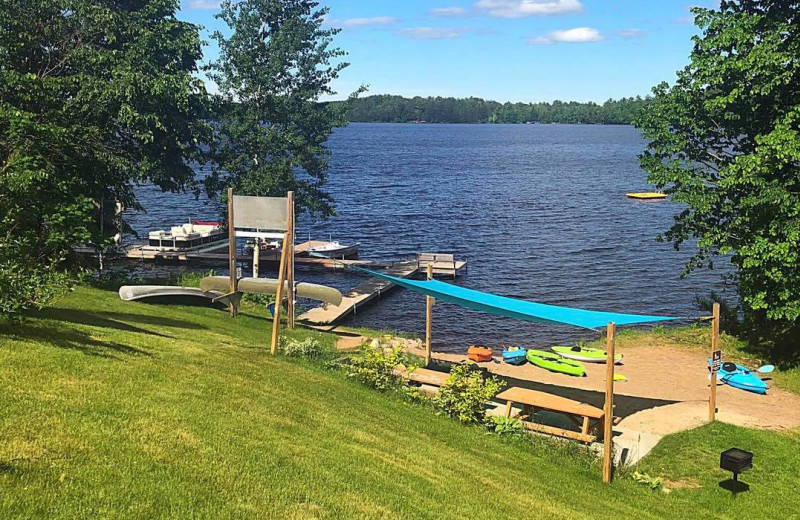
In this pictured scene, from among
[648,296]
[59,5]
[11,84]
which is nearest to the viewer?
[11,84]

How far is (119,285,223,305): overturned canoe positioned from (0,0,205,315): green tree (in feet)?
8.83

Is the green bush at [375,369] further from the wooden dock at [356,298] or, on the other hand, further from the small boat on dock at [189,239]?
the small boat on dock at [189,239]

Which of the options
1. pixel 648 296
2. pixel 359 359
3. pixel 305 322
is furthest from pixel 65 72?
pixel 648 296

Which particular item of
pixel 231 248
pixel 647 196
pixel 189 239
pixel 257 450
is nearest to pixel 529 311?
pixel 257 450

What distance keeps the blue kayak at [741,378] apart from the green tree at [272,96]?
21231mm

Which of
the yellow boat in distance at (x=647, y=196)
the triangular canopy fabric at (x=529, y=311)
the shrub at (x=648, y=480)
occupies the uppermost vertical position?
the triangular canopy fabric at (x=529, y=311)

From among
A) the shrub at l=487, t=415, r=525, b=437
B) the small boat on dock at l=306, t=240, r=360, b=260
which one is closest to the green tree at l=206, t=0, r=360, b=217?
the small boat on dock at l=306, t=240, r=360, b=260

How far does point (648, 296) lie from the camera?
38.4m

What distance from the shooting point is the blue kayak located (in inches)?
790

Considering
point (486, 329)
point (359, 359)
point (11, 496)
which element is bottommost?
point (486, 329)

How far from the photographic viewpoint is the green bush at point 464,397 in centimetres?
1464

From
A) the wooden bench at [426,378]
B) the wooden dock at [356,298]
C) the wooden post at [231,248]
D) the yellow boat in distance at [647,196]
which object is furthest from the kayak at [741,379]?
the yellow boat in distance at [647,196]

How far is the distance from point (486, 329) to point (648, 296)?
11.5 metres

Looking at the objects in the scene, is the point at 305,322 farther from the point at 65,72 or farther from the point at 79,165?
the point at 65,72
